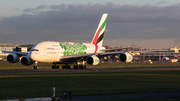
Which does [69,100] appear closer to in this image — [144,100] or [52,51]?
[144,100]

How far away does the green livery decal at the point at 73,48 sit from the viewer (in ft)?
192

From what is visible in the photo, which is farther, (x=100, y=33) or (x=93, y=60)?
(x=100, y=33)

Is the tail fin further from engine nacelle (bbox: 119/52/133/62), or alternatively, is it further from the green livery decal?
engine nacelle (bbox: 119/52/133/62)

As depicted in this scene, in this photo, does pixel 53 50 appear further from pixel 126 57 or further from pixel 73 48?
pixel 126 57

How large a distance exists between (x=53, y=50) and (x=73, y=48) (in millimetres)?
6671

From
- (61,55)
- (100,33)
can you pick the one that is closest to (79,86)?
(61,55)

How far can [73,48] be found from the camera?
200 feet

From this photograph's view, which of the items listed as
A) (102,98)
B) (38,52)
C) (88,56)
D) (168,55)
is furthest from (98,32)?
(168,55)

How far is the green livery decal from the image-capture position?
58.5 meters

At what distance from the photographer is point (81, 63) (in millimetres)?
61875

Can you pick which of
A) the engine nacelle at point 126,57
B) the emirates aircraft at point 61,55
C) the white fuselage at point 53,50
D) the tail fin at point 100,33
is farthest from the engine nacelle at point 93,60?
the tail fin at point 100,33

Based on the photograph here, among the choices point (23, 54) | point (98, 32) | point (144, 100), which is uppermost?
point (98, 32)

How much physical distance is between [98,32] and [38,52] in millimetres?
21658

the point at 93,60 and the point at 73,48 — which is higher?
the point at 73,48
